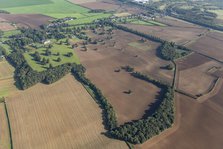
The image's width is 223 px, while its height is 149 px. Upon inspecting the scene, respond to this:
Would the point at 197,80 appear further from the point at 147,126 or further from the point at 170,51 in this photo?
the point at 147,126

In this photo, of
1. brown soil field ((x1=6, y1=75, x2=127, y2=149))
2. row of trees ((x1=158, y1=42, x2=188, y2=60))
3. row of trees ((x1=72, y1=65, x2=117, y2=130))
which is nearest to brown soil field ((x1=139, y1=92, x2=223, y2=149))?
row of trees ((x1=72, y1=65, x2=117, y2=130))

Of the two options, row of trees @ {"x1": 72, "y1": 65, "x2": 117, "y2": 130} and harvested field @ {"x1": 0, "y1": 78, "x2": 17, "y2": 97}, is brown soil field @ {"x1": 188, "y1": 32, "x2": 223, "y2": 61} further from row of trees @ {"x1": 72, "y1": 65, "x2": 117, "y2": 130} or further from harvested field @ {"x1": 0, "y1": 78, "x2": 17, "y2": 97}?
harvested field @ {"x1": 0, "y1": 78, "x2": 17, "y2": 97}

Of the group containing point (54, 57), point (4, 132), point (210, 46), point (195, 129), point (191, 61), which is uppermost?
point (210, 46)

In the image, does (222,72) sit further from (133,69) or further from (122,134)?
(122,134)

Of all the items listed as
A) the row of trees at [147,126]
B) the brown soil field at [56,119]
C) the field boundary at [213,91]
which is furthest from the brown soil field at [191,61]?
the brown soil field at [56,119]

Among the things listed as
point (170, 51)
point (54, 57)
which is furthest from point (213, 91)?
point (54, 57)

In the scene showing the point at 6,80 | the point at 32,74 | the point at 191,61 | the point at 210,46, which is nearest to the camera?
the point at 6,80

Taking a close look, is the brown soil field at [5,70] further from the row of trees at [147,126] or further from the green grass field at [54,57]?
the row of trees at [147,126]
